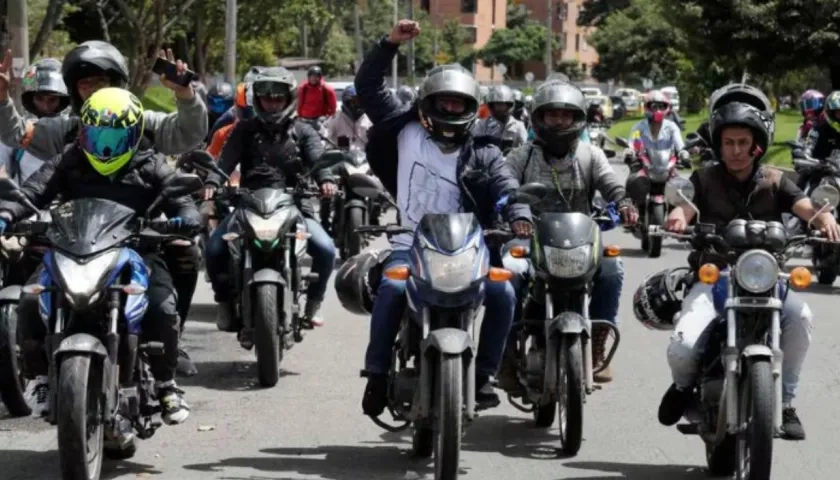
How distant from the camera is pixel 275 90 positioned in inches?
429

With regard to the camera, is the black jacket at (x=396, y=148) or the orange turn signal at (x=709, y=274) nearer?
the orange turn signal at (x=709, y=274)

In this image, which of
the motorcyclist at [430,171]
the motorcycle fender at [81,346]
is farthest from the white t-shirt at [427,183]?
the motorcycle fender at [81,346]

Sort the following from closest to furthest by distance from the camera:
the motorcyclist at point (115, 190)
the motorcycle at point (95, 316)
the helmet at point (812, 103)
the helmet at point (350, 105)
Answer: the motorcycle at point (95, 316) → the motorcyclist at point (115, 190) → the helmet at point (350, 105) → the helmet at point (812, 103)

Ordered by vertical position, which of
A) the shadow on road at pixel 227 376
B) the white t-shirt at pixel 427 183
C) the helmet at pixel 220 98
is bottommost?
the shadow on road at pixel 227 376

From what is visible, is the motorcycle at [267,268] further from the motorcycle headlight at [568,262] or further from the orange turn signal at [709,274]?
the orange turn signal at [709,274]

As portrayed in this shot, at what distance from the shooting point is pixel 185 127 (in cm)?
797

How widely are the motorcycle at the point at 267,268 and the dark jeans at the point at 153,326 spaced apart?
227cm

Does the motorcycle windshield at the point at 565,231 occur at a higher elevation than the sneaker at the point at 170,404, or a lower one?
higher

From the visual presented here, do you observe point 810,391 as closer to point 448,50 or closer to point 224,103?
point 224,103

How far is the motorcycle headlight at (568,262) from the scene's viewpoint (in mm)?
7867

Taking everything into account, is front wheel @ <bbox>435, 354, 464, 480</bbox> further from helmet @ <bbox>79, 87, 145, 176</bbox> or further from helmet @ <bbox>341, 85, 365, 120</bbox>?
helmet @ <bbox>341, 85, 365, 120</bbox>

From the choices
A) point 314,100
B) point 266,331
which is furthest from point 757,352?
point 314,100

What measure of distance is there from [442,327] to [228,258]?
3.58 m

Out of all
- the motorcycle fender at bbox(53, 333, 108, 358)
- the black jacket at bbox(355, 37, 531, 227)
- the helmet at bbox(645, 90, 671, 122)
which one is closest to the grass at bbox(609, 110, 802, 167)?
the helmet at bbox(645, 90, 671, 122)
